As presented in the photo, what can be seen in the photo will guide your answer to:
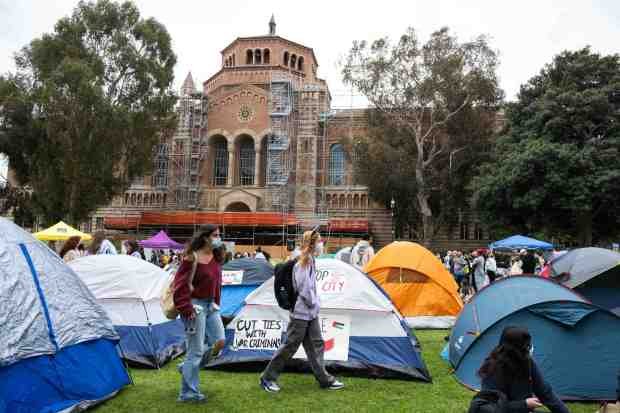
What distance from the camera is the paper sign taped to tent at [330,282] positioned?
7012mm

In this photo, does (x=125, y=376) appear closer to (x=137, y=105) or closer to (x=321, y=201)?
(x=137, y=105)

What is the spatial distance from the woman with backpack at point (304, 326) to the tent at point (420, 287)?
16.2 feet

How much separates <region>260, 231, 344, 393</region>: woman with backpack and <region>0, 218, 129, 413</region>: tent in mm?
1705

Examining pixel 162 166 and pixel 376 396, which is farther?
pixel 162 166

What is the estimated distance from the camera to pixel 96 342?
5.29 m

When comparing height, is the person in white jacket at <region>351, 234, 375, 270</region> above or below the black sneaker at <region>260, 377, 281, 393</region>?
above

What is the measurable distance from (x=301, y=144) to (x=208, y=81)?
12.9 m

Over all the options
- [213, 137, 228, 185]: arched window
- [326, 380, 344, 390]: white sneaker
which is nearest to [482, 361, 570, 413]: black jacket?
[326, 380, 344, 390]: white sneaker

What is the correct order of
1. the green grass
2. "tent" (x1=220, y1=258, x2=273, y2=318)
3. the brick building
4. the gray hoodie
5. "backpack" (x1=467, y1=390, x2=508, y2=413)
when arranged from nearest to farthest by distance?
1. "backpack" (x1=467, y1=390, x2=508, y2=413)
2. the green grass
3. the gray hoodie
4. "tent" (x1=220, y1=258, x2=273, y2=318)
5. the brick building

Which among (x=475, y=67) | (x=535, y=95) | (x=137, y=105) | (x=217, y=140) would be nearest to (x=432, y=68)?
(x=475, y=67)

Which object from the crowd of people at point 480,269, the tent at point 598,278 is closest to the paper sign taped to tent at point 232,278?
the tent at point 598,278

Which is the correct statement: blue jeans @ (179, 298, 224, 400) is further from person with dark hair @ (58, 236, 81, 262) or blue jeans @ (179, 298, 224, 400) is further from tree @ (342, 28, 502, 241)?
tree @ (342, 28, 502, 241)

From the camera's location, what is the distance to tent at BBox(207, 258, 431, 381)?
6555 mm

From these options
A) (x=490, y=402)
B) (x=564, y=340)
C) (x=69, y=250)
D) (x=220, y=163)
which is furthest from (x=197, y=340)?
(x=220, y=163)
